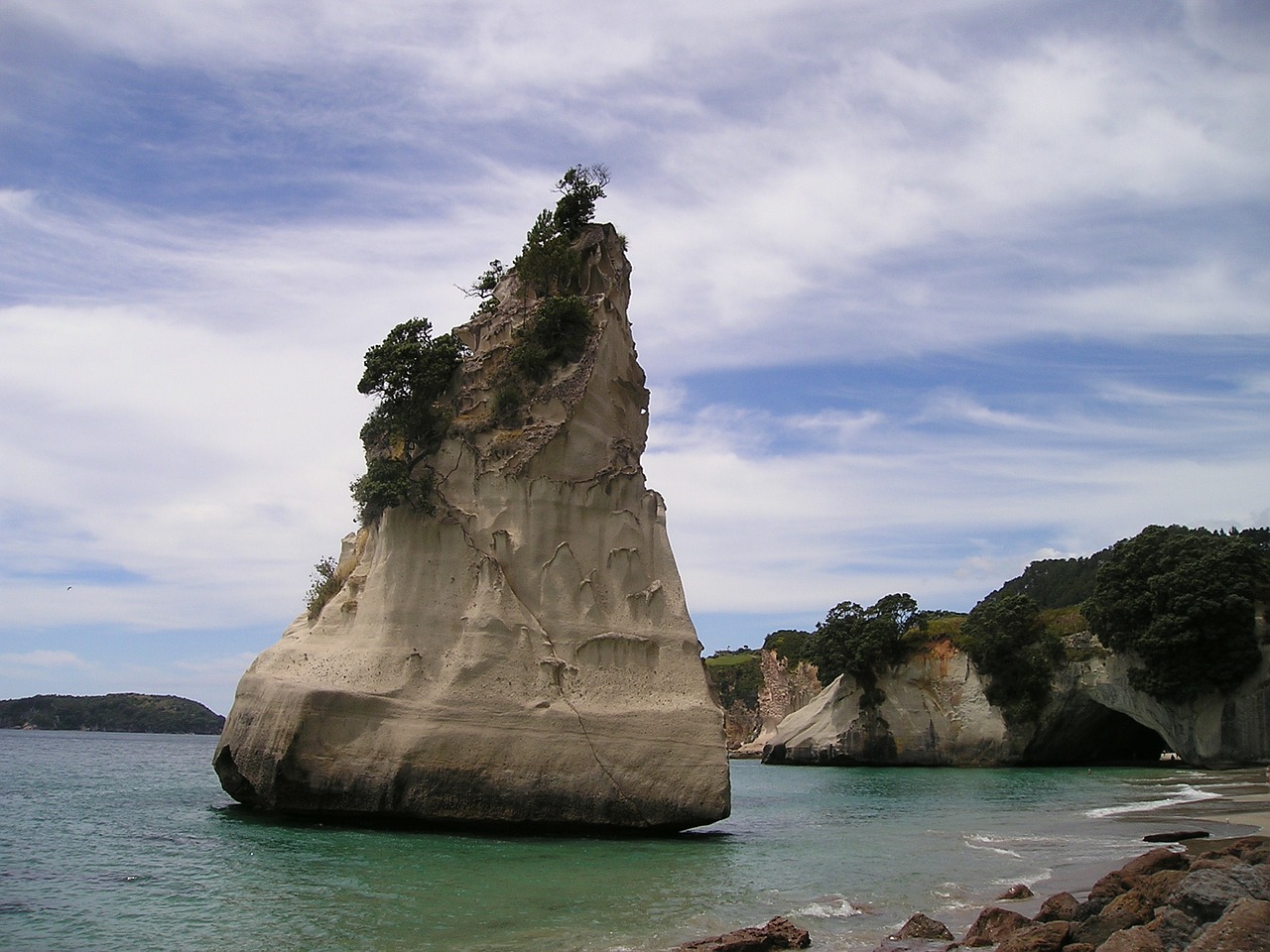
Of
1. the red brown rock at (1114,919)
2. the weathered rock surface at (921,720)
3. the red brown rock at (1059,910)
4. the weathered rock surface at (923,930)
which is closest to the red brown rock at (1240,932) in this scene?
the red brown rock at (1114,919)

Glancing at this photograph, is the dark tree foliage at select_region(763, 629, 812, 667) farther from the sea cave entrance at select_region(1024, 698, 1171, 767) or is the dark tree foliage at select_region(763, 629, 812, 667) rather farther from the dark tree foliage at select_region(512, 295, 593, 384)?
the dark tree foliage at select_region(512, 295, 593, 384)

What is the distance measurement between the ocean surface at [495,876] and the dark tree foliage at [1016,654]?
1148 inches

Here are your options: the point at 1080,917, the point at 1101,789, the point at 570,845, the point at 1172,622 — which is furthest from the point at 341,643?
the point at 1172,622

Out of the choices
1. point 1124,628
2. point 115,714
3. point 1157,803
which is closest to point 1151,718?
point 1124,628

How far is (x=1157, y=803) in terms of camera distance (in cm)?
3158

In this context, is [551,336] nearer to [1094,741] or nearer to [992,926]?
[992,926]

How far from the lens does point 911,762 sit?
65750 mm

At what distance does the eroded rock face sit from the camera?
70.5ft

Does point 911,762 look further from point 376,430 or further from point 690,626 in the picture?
point 376,430

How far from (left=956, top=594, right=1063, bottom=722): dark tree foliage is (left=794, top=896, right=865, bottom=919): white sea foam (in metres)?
48.5

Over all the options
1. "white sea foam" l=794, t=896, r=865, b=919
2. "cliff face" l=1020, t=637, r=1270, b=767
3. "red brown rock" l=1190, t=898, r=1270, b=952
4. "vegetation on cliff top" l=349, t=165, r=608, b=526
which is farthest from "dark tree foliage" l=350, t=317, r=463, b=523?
"cliff face" l=1020, t=637, r=1270, b=767

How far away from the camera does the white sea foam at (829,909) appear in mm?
14828

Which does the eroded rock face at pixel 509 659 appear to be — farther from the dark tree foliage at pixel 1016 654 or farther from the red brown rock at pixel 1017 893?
the dark tree foliage at pixel 1016 654

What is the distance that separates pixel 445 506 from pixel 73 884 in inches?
425
